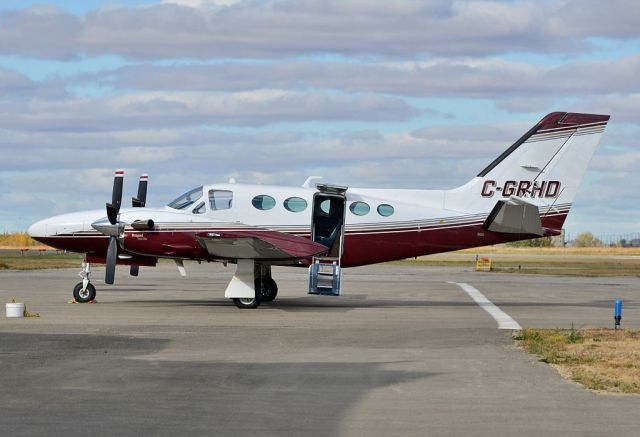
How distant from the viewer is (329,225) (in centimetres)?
2925

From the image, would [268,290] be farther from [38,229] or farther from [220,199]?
[38,229]

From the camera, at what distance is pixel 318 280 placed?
28.3 meters

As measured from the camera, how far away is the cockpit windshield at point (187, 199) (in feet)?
93.7

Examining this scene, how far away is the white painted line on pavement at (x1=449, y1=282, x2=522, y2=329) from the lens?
24.6 m

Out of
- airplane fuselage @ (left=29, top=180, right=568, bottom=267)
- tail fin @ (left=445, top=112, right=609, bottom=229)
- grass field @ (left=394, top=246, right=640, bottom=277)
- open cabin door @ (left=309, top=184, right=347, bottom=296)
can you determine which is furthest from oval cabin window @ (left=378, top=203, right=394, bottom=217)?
grass field @ (left=394, top=246, right=640, bottom=277)

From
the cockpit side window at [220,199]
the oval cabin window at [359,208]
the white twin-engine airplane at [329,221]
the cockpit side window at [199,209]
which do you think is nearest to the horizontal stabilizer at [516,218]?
the white twin-engine airplane at [329,221]

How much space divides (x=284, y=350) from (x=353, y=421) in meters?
7.23

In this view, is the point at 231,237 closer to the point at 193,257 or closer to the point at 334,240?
the point at 193,257

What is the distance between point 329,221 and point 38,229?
27.1 feet

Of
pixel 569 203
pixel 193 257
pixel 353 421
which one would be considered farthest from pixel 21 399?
pixel 569 203

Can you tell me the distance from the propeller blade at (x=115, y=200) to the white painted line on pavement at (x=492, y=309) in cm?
1056

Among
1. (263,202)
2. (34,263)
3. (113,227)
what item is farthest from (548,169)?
(34,263)

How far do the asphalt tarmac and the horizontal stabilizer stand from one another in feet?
7.97

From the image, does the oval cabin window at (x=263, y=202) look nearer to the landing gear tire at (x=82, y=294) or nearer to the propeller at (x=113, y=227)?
the propeller at (x=113, y=227)
